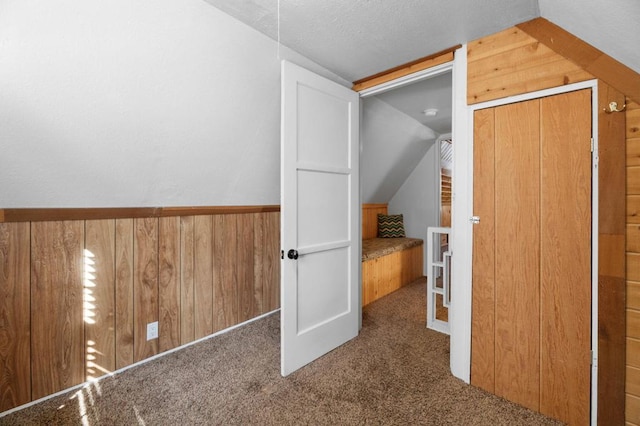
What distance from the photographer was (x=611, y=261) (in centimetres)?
141

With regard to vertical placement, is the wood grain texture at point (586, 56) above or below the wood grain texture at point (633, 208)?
above

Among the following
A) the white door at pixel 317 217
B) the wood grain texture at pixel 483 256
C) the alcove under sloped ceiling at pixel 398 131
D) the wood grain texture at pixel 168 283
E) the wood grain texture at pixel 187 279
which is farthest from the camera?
the alcove under sloped ceiling at pixel 398 131

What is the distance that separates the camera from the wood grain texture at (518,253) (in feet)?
5.36

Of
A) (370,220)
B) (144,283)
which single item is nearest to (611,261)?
(144,283)

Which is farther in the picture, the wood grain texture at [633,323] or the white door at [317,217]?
the white door at [317,217]

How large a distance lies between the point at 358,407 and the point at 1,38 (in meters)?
2.43

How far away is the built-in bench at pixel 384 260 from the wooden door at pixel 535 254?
157 cm

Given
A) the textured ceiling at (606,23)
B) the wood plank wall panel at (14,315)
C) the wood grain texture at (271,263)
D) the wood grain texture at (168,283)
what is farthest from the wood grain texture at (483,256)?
the wood plank wall panel at (14,315)

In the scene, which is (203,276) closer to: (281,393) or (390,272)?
(281,393)

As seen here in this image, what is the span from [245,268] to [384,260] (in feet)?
5.81

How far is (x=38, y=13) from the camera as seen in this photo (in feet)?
3.87

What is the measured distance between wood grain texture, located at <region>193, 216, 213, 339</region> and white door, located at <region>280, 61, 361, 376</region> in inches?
36.5

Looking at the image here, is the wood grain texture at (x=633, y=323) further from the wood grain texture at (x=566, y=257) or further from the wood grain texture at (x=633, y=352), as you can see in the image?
the wood grain texture at (x=566, y=257)

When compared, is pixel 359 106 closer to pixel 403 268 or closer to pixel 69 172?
pixel 69 172
